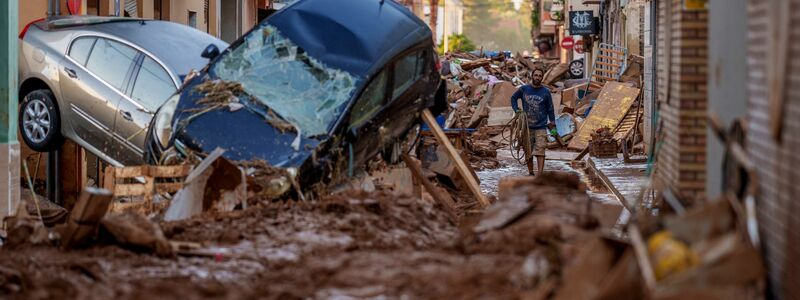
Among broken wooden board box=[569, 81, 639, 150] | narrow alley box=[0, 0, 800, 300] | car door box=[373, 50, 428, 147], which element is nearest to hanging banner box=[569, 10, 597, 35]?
broken wooden board box=[569, 81, 639, 150]

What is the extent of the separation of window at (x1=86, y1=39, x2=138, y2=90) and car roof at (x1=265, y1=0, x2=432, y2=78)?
1.97 metres

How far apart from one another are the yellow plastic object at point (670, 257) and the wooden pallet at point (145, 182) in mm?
5862

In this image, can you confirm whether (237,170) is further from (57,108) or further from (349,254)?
(57,108)

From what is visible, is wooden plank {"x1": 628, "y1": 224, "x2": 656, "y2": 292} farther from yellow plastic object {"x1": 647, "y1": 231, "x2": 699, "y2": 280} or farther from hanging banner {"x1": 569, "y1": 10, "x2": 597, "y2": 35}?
hanging banner {"x1": 569, "y1": 10, "x2": 597, "y2": 35}

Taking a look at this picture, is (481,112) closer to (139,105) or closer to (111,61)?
(111,61)

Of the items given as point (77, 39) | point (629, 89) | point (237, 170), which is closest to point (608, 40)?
point (629, 89)

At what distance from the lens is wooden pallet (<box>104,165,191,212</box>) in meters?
12.1

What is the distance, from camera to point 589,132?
91.8 ft

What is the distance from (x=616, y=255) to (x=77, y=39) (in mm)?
9562

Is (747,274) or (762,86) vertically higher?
(762,86)

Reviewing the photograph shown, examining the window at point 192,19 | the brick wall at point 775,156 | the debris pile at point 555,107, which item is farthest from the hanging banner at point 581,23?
the brick wall at point 775,156

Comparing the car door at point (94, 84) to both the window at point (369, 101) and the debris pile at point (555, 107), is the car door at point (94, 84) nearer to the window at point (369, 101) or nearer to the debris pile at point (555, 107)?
the window at point (369, 101)

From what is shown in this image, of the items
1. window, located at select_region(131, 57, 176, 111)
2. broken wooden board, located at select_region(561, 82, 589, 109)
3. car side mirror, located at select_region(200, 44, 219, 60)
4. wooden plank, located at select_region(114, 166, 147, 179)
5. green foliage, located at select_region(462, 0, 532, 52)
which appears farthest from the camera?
green foliage, located at select_region(462, 0, 532, 52)

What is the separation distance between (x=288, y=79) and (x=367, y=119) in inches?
33.0
